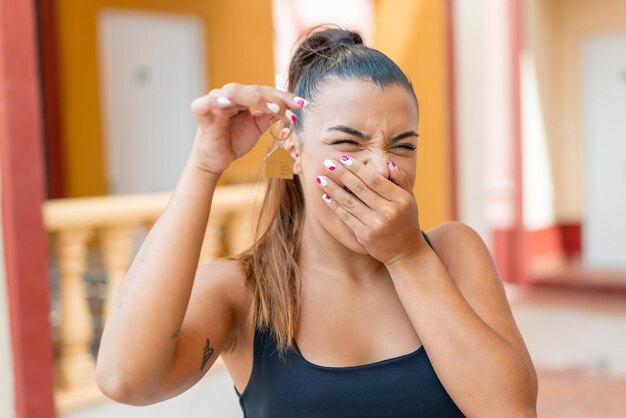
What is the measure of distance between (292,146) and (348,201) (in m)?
0.20

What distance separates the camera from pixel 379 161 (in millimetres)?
1305

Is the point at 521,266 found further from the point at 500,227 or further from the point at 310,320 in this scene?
the point at 310,320

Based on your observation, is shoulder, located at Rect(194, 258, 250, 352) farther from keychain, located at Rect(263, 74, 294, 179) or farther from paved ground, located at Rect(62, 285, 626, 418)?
paved ground, located at Rect(62, 285, 626, 418)

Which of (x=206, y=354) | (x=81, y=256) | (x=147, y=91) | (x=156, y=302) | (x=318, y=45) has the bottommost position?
(x=81, y=256)

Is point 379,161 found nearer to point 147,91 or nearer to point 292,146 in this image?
point 292,146

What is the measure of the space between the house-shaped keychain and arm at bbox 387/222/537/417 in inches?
9.3

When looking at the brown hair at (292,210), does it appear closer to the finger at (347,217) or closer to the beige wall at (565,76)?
the finger at (347,217)

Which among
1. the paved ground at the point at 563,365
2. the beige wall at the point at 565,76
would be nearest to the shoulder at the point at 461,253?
the paved ground at the point at 563,365

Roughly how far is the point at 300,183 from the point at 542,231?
22.7 feet

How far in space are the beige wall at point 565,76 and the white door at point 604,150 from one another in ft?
0.28

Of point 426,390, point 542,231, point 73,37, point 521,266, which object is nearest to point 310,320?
point 426,390

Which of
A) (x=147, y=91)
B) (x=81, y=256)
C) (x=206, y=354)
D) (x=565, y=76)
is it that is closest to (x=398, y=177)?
(x=206, y=354)

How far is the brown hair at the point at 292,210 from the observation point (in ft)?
4.49

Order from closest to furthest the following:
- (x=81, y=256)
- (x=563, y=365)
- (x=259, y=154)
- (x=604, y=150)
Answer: (x=81, y=256)
(x=563, y=365)
(x=259, y=154)
(x=604, y=150)
